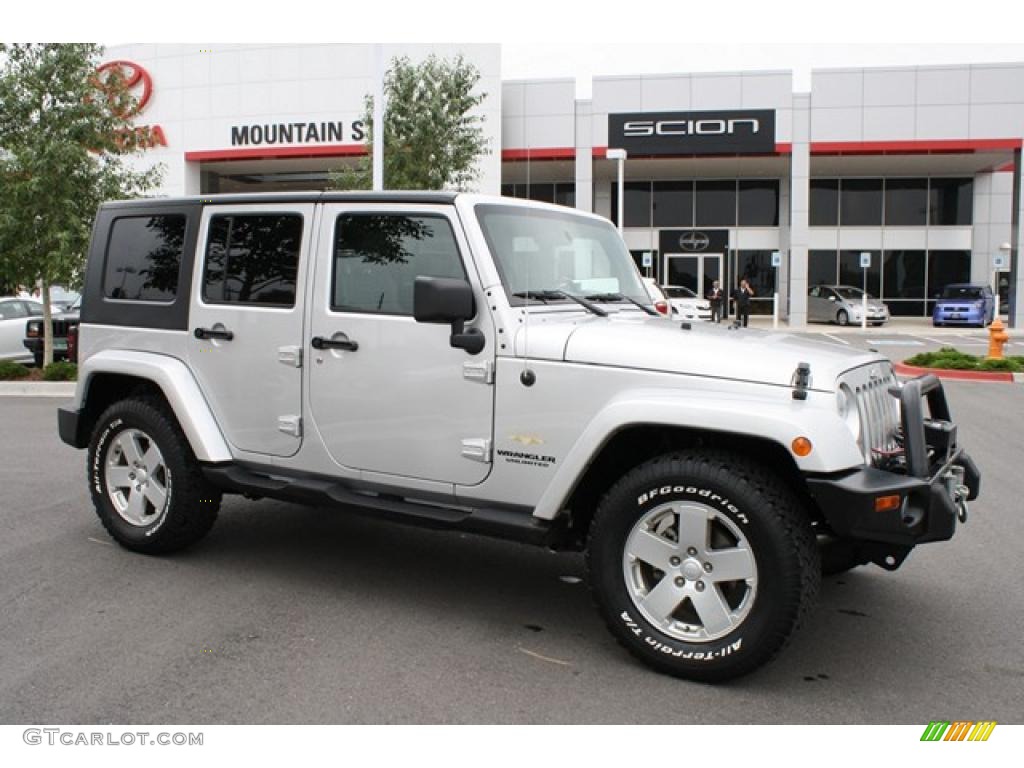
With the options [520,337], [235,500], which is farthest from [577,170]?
[520,337]

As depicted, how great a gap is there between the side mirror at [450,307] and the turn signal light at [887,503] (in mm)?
1811

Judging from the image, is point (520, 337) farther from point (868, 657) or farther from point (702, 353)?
point (868, 657)

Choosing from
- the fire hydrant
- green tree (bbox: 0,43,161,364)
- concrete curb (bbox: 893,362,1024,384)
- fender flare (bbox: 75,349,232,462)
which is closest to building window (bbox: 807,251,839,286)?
the fire hydrant

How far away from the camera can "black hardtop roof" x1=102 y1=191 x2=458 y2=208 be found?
4617mm

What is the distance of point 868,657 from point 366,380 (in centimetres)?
269

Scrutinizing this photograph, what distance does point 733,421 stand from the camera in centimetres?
370

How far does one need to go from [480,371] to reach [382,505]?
0.87 metres

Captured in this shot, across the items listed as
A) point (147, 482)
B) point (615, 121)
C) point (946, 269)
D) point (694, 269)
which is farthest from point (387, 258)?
point (946, 269)

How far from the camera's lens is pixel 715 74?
32.0 meters

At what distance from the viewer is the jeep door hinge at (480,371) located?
170 inches

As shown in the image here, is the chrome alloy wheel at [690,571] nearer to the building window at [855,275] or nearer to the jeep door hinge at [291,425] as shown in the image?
the jeep door hinge at [291,425]

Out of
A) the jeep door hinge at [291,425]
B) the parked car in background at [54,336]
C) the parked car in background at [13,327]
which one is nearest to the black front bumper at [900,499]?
the jeep door hinge at [291,425]

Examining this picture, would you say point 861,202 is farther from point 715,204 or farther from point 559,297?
point 559,297

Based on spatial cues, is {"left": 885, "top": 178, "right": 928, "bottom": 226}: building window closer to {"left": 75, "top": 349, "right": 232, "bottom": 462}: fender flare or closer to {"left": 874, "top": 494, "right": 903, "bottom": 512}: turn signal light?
{"left": 75, "top": 349, "right": 232, "bottom": 462}: fender flare
